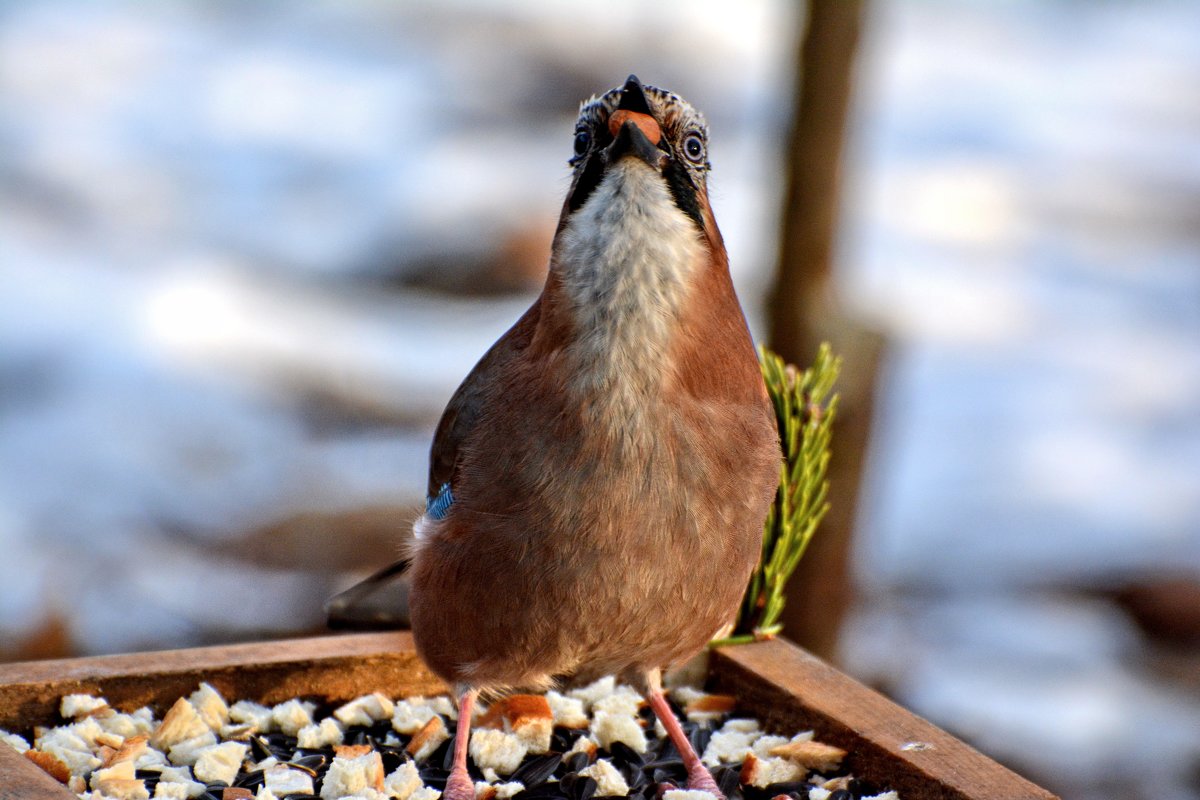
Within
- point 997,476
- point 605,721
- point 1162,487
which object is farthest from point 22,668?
point 1162,487

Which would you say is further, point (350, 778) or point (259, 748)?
point (259, 748)

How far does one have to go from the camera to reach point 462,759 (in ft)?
8.17

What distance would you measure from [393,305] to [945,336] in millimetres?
3189

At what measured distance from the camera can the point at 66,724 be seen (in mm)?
2586

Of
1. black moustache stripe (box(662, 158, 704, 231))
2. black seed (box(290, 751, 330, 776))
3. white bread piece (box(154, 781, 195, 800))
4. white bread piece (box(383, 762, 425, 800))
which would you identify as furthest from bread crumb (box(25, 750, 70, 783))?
black moustache stripe (box(662, 158, 704, 231))

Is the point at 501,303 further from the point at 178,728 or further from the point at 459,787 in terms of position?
the point at 459,787

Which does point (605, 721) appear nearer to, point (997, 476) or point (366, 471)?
point (366, 471)

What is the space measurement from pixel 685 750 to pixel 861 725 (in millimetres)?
296

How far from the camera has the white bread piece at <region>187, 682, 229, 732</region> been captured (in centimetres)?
264

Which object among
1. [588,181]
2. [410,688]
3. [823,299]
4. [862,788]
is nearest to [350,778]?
[410,688]

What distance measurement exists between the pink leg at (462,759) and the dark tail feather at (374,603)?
0.50 meters

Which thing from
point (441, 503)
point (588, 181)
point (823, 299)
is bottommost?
point (441, 503)

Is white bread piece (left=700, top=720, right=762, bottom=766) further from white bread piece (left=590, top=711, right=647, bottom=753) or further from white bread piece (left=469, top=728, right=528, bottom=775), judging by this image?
white bread piece (left=469, top=728, right=528, bottom=775)

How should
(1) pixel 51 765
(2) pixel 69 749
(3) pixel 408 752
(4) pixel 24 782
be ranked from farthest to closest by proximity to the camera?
(3) pixel 408 752
(2) pixel 69 749
(1) pixel 51 765
(4) pixel 24 782
